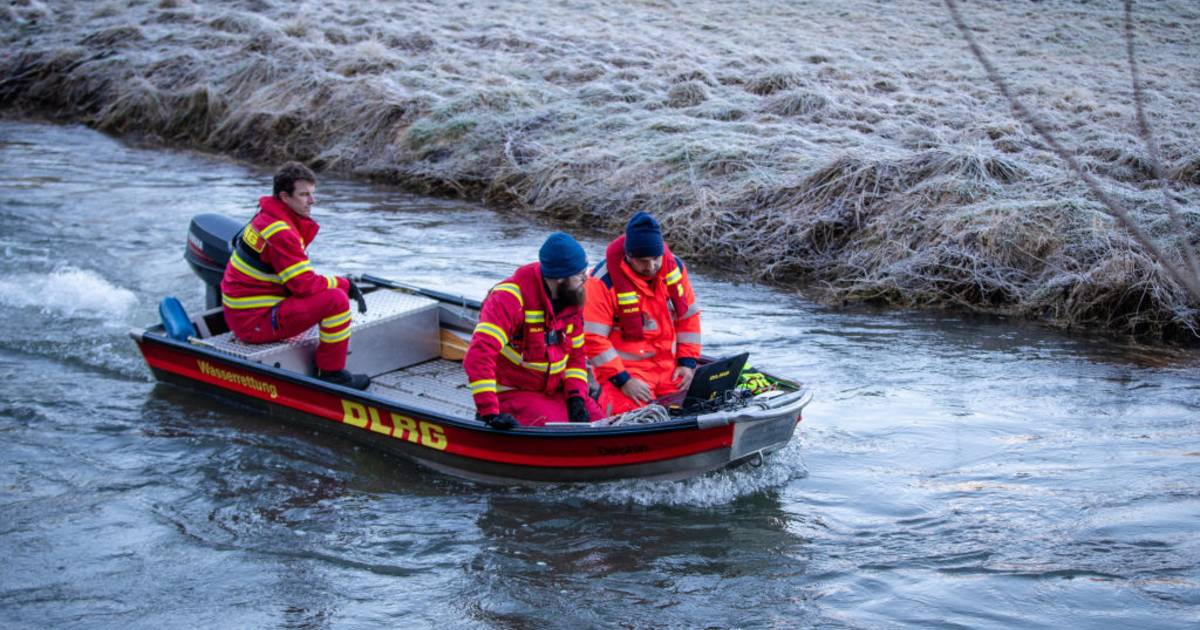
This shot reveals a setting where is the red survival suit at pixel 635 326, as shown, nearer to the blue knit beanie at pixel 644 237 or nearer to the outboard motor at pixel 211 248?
the blue knit beanie at pixel 644 237

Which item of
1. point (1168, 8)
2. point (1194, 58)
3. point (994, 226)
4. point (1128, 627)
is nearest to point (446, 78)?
point (994, 226)

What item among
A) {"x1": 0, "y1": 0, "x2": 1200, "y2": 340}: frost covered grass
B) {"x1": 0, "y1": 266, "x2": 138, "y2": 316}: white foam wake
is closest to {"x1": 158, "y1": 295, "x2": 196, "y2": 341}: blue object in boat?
{"x1": 0, "y1": 266, "x2": 138, "y2": 316}: white foam wake

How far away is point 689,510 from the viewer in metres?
6.70

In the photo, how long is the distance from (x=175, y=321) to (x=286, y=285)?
3.59 ft

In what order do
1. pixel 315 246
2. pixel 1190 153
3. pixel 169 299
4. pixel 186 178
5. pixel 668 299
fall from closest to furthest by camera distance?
pixel 668 299, pixel 169 299, pixel 1190 153, pixel 315 246, pixel 186 178

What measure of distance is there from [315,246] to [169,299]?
4.27 meters

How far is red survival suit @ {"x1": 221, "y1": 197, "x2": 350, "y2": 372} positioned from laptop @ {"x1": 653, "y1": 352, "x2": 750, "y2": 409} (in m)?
2.42

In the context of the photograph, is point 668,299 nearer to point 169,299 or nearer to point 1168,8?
point 169,299

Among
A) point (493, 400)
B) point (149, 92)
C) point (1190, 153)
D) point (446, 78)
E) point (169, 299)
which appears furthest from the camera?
point (149, 92)

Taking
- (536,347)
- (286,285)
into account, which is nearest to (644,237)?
(536,347)

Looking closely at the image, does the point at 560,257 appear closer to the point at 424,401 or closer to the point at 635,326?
the point at 635,326

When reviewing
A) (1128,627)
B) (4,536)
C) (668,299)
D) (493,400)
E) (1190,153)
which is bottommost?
(4,536)

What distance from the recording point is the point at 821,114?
552 inches

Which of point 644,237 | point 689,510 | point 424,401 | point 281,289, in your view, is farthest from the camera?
point 424,401
